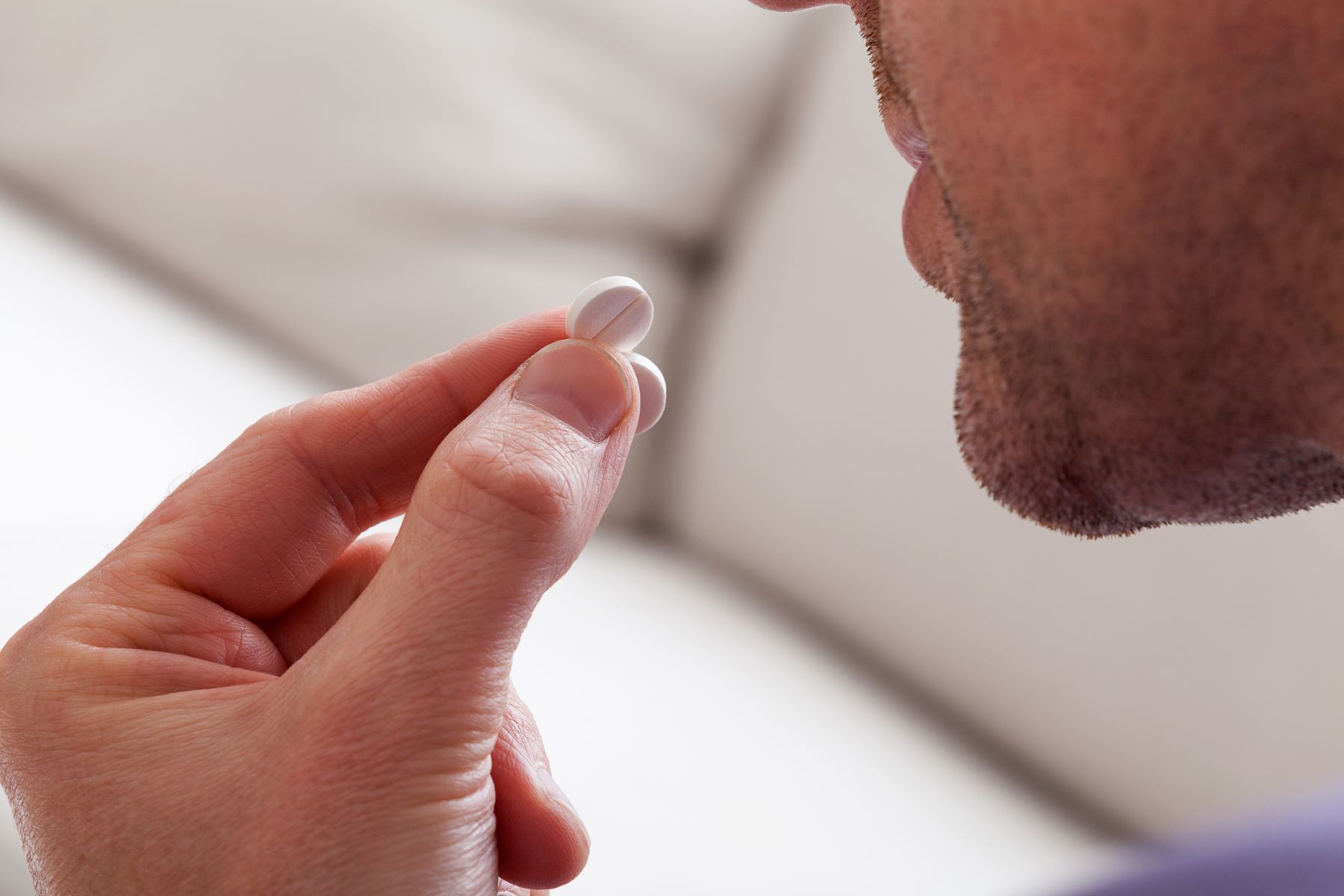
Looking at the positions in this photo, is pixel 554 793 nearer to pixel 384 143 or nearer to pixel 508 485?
pixel 508 485

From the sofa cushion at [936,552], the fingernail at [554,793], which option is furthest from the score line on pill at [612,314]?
the sofa cushion at [936,552]

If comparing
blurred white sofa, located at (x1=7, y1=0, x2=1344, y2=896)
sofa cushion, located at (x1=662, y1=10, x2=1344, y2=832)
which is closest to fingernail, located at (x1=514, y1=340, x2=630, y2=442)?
blurred white sofa, located at (x1=7, y1=0, x2=1344, y2=896)

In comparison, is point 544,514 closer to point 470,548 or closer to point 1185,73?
point 470,548

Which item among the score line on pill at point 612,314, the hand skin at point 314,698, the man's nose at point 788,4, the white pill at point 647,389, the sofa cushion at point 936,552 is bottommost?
the sofa cushion at point 936,552

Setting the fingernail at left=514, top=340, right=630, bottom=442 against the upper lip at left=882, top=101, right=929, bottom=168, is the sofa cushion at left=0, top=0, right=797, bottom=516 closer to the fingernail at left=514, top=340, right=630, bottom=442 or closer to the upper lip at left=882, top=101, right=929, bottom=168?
the upper lip at left=882, top=101, right=929, bottom=168

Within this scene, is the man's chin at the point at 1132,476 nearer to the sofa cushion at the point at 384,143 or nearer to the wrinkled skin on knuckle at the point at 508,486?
the wrinkled skin on knuckle at the point at 508,486

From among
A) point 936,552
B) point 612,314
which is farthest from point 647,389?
point 936,552
